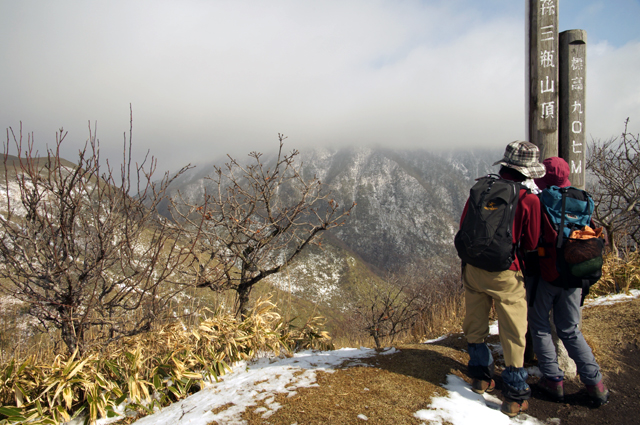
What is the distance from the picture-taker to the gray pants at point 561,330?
8.83 feet

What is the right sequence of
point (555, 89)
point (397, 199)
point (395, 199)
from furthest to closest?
point (395, 199), point (397, 199), point (555, 89)

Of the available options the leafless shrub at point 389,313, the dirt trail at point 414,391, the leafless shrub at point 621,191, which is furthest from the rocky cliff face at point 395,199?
the dirt trail at point 414,391

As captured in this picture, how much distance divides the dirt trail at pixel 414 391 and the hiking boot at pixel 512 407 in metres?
0.13

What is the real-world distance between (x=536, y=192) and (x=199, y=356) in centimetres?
338

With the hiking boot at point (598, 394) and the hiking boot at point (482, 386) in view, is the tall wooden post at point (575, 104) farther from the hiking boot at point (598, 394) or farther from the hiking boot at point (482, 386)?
the hiking boot at point (482, 386)

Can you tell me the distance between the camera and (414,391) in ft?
9.04

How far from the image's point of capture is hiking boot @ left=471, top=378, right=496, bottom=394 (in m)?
2.82

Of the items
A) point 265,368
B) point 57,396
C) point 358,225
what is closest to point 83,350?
point 57,396

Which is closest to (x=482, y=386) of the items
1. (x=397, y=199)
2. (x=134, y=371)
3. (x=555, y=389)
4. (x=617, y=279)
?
(x=555, y=389)

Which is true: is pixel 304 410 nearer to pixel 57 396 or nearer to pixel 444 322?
pixel 57 396

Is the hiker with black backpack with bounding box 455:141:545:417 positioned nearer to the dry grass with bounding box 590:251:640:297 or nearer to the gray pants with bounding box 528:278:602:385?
the gray pants with bounding box 528:278:602:385

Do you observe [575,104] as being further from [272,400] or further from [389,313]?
[389,313]

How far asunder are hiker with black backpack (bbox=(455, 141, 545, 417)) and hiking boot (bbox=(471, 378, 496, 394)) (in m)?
0.23

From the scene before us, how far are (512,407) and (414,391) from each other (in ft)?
2.27
